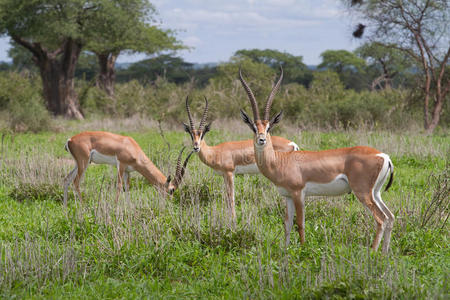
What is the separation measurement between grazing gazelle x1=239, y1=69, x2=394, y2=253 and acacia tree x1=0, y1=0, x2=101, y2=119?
51.0 ft

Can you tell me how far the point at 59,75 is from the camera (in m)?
21.9

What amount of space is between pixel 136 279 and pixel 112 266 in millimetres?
339

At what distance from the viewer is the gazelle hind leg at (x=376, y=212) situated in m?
4.41

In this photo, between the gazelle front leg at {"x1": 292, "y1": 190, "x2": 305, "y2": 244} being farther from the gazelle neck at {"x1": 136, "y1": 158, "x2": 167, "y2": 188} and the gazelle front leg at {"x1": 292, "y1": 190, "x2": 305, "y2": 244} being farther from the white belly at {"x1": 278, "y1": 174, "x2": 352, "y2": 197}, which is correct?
the gazelle neck at {"x1": 136, "y1": 158, "x2": 167, "y2": 188}

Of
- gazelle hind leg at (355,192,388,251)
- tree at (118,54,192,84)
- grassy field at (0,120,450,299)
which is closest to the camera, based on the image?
grassy field at (0,120,450,299)

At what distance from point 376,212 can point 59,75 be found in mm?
19992

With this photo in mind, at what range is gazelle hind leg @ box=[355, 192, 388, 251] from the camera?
14.5ft

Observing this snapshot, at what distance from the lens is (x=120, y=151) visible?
7121 millimetres

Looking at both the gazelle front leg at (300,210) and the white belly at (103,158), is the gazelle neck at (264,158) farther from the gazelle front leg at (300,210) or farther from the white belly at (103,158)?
the white belly at (103,158)

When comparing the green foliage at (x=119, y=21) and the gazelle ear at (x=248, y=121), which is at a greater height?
the green foliage at (x=119, y=21)

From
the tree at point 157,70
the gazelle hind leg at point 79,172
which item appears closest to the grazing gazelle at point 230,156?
the gazelle hind leg at point 79,172

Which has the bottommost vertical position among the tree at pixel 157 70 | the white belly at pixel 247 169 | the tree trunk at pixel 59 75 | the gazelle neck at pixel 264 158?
the white belly at pixel 247 169

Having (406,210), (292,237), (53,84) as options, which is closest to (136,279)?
(292,237)

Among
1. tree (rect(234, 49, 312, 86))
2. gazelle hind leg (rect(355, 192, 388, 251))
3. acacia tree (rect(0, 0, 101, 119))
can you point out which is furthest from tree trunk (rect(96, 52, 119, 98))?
tree (rect(234, 49, 312, 86))
